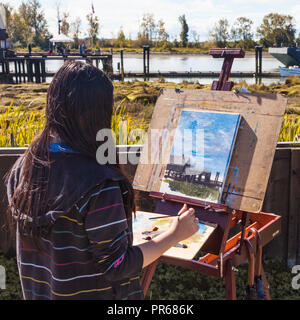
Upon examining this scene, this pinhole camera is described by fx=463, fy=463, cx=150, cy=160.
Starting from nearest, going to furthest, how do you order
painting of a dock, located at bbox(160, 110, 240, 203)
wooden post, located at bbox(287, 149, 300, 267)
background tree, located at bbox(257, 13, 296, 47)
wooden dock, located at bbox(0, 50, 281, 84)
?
painting of a dock, located at bbox(160, 110, 240, 203)
wooden post, located at bbox(287, 149, 300, 267)
wooden dock, located at bbox(0, 50, 281, 84)
background tree, located at bbox(257, 13, 296, 47)

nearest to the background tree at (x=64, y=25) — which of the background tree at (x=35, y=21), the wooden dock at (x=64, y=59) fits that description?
the background tree at (x=35, y=21)

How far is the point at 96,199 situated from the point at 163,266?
2.59m

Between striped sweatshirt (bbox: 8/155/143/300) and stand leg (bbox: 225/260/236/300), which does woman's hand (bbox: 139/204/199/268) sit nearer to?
striped sweatshirt (bbox: 8/155/143/300)

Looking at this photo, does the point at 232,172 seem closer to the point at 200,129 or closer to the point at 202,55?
the point at 200,129

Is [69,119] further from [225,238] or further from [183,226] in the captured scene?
[225,238]

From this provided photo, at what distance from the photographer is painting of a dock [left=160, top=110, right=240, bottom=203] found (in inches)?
107

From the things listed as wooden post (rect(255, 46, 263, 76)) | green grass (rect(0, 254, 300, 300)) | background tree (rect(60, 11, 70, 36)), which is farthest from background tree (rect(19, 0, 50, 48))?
green grass (rect(0, 254, 300, 300))

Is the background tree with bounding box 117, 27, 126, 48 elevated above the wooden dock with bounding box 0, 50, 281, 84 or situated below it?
above

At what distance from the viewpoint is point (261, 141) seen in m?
2.62

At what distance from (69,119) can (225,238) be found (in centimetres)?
139

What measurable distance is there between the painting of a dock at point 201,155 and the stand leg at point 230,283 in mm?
386

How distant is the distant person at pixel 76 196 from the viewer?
1462 millimetres
